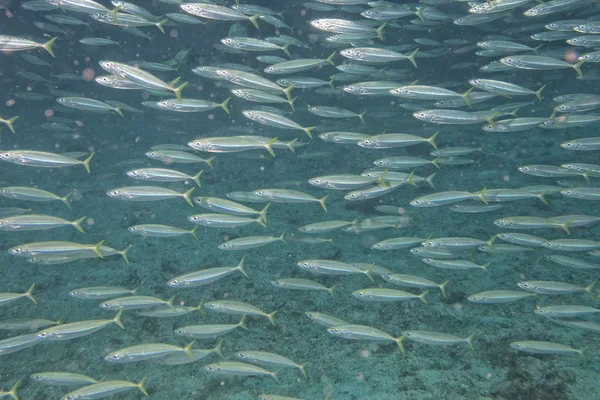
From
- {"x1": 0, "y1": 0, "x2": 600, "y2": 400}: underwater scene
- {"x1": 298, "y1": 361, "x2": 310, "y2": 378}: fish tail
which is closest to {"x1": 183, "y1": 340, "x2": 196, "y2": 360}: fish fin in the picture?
{"x1": 0, "y1": 0, "x2": 600, "y2": 400}: underwater scene

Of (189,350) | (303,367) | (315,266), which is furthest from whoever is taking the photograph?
(315,266)

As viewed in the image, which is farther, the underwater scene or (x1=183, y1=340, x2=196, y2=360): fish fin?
the underwater scene

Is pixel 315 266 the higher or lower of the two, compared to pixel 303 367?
higher

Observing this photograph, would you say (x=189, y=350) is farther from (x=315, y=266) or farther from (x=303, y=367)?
(x=315, y=266)

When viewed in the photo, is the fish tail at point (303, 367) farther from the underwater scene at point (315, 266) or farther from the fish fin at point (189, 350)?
the fish fin at point (189, 350)

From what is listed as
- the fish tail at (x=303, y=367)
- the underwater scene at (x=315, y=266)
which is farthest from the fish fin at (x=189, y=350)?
the fish tail at (x=303, y=367)

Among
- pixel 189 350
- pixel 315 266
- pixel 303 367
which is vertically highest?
pixel 315 266

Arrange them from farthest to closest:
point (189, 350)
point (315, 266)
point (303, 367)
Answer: point (315, 266), point (303, 367), point (189, 350)

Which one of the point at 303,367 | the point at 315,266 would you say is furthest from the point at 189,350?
the point at 315,266

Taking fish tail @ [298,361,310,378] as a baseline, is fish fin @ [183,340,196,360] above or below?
above

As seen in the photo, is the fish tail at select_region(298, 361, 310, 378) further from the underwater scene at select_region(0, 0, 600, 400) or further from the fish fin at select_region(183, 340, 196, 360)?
the fish fin at select_region(183, 340, 196, 360)

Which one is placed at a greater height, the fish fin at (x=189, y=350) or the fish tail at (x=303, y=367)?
the fish fin at (x=189, y=350)

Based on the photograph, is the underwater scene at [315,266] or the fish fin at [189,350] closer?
the fish fin at [189,350]

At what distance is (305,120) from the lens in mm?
13438
